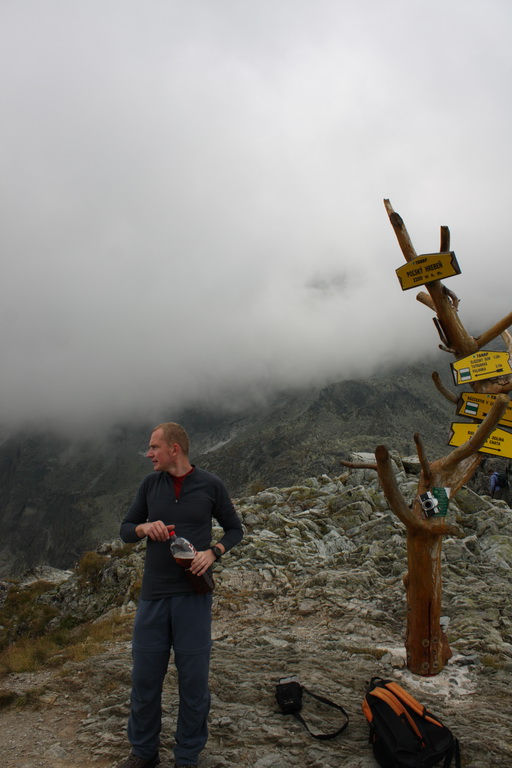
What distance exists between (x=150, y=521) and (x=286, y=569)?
12446 millimetres

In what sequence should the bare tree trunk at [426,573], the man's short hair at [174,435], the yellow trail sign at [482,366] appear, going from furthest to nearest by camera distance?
the yellow trail sign at [482,366] < the bare tree trunk at [426,573] < the man's short hair at [174,435]

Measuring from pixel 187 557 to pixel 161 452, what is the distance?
115 centimetres

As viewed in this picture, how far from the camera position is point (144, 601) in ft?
15.8

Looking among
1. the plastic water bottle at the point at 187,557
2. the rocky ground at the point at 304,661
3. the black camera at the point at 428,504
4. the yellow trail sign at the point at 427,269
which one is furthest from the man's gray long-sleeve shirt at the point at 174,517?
the yellow trail sign at the point at 427,269

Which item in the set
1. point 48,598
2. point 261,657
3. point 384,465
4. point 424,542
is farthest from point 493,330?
point 48,598

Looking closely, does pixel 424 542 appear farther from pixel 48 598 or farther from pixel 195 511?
pixel 48 598

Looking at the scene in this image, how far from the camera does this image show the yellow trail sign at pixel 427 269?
22.5 feet

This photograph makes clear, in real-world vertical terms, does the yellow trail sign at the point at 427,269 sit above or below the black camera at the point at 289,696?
→ above

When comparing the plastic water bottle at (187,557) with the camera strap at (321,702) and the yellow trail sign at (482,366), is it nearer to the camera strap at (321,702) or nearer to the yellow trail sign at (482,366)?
the camera strap at (321,702)

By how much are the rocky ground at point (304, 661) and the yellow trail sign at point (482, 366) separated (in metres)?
4.97

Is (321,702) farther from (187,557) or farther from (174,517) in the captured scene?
(174,517)

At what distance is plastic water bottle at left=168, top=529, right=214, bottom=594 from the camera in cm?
459

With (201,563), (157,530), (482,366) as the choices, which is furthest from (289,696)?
(482,366)

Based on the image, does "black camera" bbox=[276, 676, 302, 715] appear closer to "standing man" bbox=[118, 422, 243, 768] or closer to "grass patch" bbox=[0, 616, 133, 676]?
"standing man" bbox=[118, 422, 243, 768]
